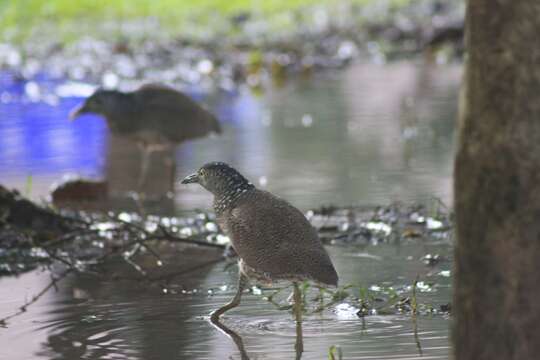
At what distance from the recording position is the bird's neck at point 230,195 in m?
6.59

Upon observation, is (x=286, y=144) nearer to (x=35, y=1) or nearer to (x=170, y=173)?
(x=170, y=173)

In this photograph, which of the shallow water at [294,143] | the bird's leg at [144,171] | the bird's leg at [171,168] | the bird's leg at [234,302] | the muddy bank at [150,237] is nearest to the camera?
the bird's leg at [234,302]

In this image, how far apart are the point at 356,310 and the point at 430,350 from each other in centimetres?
85

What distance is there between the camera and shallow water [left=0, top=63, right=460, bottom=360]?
5.97 meters

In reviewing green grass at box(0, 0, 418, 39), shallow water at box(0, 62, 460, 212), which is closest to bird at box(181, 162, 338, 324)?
shallow water at box(0, 62, 460, 212)

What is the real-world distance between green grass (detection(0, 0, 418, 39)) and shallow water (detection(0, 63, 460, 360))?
567cm

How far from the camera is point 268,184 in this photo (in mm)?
10148

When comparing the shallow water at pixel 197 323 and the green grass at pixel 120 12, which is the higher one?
the green grass at pixel 120 12

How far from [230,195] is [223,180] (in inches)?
4.1

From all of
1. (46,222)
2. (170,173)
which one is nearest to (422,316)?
(46,222)

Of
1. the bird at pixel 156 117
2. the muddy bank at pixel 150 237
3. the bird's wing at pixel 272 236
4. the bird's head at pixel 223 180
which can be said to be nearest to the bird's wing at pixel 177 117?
the bird at pixel 156 117

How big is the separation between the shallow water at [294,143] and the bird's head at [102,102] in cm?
48

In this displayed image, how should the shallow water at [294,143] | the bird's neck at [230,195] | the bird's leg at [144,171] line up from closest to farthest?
the bird's neck at [230,195] → the shallow water at [294,143] → the bird's leg at [144,171]

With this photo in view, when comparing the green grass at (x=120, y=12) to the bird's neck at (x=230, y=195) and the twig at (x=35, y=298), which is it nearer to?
the twig at (x=35, y=298)
